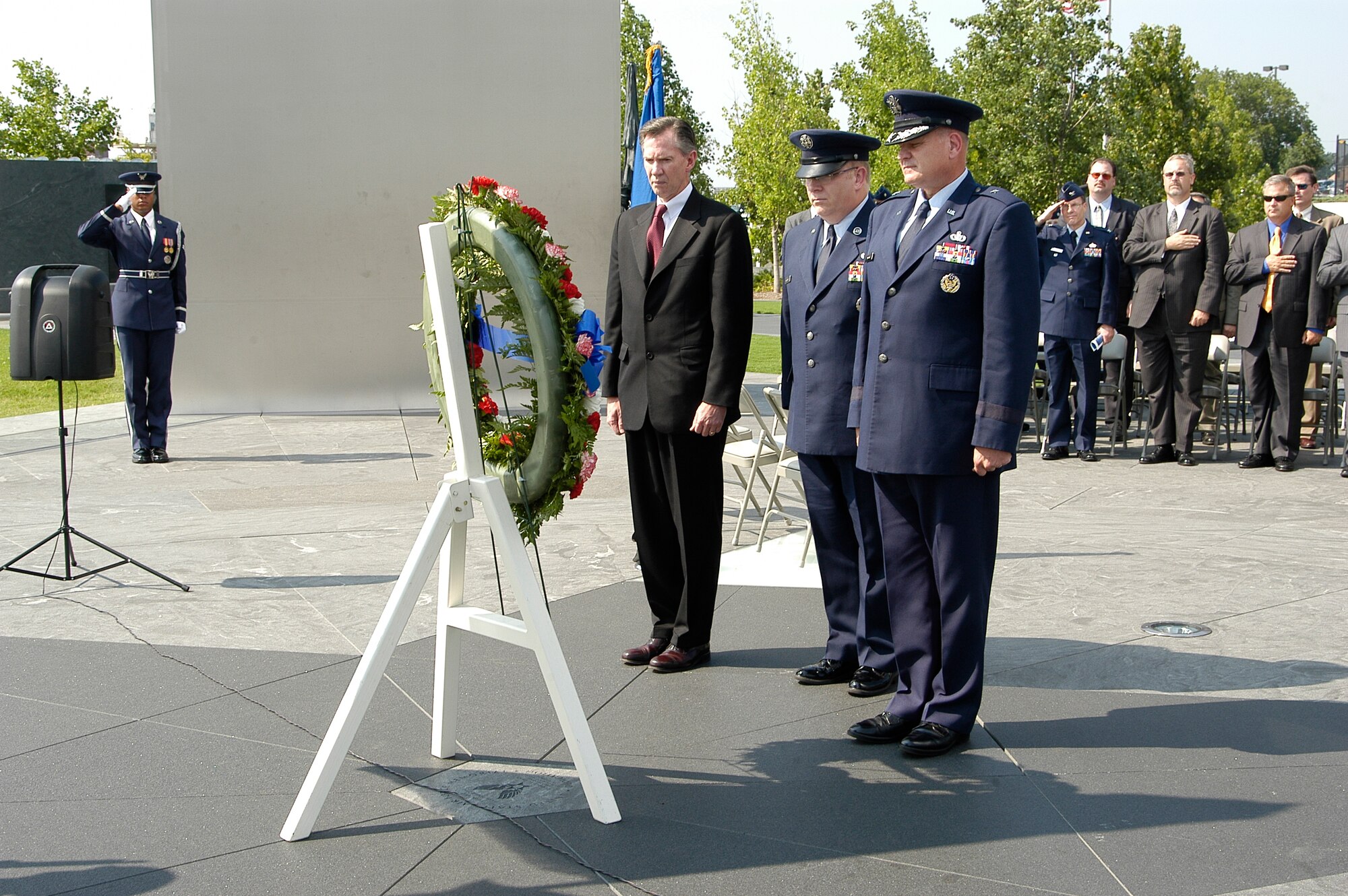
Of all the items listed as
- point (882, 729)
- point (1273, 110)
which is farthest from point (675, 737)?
point (1273, 110)

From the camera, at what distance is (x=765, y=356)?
Result: 20.8 m

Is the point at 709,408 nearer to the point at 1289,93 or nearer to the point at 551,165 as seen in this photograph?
the point at 551,165

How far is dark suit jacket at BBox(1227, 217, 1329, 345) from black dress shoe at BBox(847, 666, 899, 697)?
660cm

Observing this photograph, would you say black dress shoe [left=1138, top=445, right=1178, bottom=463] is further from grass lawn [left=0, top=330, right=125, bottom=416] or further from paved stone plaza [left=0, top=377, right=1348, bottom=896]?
grass lawn [left=0, top=330, right=125, bottom=416]

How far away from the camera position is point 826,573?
197 inches

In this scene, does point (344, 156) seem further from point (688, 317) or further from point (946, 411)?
point (946, 411)

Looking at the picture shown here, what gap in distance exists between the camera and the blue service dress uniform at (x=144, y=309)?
412 inches

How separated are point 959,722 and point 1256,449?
23.1 ft

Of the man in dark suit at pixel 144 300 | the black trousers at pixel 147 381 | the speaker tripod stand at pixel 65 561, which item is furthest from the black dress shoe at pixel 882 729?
the man in dark suit at pixel 144 300

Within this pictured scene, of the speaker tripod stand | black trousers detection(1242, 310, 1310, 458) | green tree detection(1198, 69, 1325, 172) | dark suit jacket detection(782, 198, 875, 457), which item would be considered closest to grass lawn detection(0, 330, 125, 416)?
the speaker tripod stand

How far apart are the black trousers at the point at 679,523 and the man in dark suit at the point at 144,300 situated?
6.72 meters

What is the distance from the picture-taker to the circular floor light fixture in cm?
545

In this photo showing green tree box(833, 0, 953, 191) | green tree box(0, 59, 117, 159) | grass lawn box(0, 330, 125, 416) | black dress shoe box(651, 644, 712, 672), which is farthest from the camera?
green tree box(0, 59, 117, 159)

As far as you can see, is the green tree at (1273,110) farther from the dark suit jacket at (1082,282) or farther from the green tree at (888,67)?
the dark suit jacket at (1082,282)
